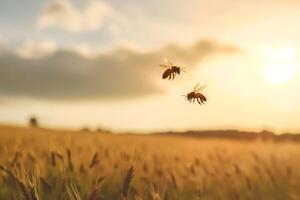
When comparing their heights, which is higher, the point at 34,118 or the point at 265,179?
the point at 34,118

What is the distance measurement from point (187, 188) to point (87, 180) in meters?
0.85

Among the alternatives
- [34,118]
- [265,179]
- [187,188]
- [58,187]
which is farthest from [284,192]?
[34,118]

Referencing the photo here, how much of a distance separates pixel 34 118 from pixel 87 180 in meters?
52.2

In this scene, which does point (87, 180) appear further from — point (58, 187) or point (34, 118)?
point (34, 118)

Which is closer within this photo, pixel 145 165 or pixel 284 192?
pixel 284 192

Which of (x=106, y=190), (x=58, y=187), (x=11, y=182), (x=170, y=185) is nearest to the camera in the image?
(x=58, y=187)

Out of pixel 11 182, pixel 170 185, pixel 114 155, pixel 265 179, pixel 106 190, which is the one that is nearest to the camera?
pixel 11 182

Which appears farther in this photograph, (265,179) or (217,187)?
(265,179)

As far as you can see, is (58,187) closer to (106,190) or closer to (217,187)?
(106,190)

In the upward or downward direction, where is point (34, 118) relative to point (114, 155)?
upward

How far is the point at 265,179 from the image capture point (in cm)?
468

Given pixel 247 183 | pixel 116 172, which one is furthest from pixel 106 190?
pixel 247 183

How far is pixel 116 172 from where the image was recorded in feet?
14.4

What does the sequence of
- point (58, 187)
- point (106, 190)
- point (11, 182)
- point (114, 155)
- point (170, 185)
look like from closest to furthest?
point (58, 187) → point (11, 182) → point (170, 185) → point (106, 190) → point (114, 155)
